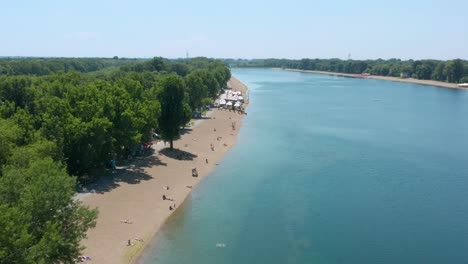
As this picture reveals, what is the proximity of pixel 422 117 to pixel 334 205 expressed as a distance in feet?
231

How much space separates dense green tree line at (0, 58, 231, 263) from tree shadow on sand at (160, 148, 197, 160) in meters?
1.86

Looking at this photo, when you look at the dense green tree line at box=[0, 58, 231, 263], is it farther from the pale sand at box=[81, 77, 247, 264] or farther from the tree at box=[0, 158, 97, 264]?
the pale sand at box=[81, 77, 247, 264]

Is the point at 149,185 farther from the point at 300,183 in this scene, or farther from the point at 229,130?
the point at 229,130

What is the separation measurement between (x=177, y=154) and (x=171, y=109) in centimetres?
641

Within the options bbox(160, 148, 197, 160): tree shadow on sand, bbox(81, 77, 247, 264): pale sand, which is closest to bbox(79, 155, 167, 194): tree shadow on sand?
bbox(81, 77, 247, 264): pale sand

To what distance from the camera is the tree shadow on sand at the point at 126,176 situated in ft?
143

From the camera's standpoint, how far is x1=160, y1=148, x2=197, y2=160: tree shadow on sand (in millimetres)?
58131

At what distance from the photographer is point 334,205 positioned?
43.1 m

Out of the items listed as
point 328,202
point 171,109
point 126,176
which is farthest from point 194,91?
point 328,202

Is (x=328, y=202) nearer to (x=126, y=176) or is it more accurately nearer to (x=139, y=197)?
(x=139, y=197)

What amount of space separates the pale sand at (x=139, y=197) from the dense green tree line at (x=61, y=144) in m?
3.25

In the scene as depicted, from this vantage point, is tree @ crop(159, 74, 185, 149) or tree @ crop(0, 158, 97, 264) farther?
tree @ crop(159, 74, 185, 149)

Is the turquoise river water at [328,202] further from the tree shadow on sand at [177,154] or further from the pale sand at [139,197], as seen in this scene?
the tree shadow on sand at [177,154]

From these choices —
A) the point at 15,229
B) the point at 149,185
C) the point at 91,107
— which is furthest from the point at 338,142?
the point at 15,229
